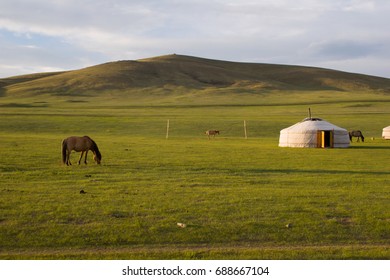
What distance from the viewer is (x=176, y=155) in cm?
2162

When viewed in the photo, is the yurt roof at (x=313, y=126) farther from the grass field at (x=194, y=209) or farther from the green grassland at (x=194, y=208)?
the grass field at (x=194, y=209)

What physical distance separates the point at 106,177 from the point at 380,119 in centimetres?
Answer: 4312

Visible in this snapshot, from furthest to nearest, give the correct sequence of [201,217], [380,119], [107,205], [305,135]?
[380,119] < [305,135] < [107,205] < [201,217]

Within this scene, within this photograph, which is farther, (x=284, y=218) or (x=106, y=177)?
(x=106, y=177)

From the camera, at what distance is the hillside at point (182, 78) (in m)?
121

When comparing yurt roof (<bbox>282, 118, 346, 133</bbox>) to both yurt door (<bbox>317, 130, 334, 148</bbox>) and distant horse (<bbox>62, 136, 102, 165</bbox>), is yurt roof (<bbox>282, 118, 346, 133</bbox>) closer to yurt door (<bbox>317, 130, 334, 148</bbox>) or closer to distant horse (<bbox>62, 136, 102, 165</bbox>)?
yurt door (<bbox>317, 130, 334, 148</bbox>)

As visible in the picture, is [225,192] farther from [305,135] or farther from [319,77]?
[319,77]

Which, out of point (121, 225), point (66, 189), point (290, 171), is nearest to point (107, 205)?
point (121, 225)

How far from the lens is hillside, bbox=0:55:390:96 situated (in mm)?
121250

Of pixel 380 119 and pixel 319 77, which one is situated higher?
pixel 319 77

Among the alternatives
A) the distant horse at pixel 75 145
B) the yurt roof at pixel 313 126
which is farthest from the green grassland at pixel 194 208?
the yurt roof at pixel 313 126

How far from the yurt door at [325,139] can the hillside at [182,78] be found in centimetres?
8875

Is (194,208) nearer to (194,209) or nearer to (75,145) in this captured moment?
(194,209)
